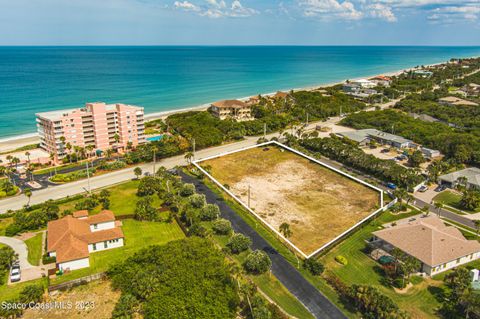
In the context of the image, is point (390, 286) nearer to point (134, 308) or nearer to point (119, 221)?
point (134, 308)

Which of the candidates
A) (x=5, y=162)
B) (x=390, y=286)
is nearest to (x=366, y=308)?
(x=390, y=286)

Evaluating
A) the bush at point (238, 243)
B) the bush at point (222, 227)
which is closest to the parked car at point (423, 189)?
the bush at point (238, 243)

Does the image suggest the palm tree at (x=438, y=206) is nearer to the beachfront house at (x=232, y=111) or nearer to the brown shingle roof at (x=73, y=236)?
the brown shingle roof at (x=73, y=236)

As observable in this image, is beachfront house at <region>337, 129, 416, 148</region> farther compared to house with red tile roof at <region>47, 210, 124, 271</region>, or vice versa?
beachfront house at <region>337, 129, 416, 148</region>

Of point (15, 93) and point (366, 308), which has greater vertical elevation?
point (15, 93)

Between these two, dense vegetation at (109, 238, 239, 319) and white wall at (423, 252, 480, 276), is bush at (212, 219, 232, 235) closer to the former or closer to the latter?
dense vegetation at (109, 238, 239, 319)

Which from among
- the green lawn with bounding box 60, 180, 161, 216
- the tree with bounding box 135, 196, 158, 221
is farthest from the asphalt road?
the green lawn with bounding box 60, 180, 161, 216
